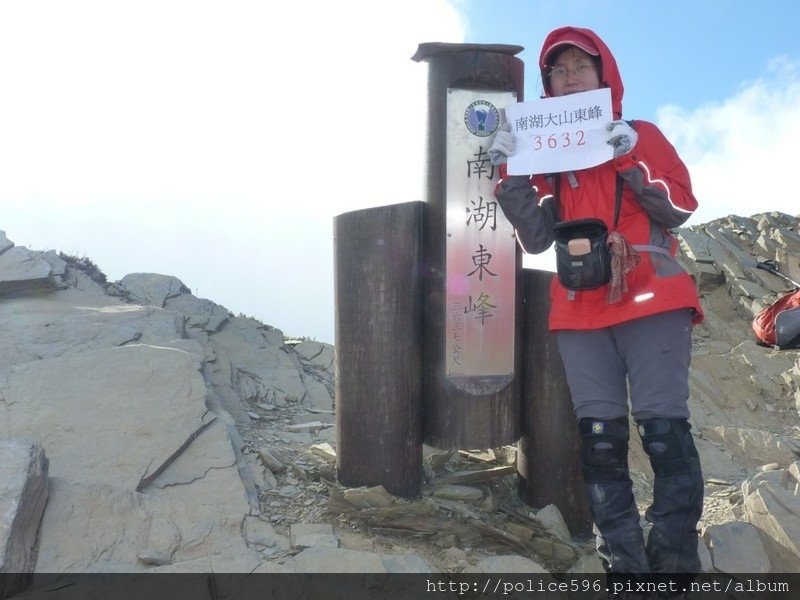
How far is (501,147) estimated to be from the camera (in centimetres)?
369

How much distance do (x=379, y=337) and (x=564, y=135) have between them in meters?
1.62

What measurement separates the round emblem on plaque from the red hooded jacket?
44cm

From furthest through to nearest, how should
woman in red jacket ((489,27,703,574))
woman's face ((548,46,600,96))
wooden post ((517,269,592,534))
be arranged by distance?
wooden post ((517,269,592,534)) < woman's face ((548,46,600,96)) < woman in red jacket ((489,27,703,574))

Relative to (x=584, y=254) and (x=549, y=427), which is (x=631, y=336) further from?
(x=549, y=427)

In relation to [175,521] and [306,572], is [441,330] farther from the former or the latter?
[175,521]

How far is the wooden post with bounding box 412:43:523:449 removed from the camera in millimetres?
4109

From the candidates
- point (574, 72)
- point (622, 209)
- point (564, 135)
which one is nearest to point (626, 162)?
point (622, 209)

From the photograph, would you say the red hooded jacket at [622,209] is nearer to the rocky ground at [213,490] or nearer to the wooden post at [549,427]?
the wooden post at [549,427]

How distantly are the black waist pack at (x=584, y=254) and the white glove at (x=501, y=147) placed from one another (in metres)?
0.56

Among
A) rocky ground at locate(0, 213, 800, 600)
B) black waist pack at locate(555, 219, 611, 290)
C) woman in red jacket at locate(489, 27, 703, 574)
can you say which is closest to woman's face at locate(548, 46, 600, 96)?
woman in red jacket at locate(489, 27, 703, 574)

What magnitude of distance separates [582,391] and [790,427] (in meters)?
9.07

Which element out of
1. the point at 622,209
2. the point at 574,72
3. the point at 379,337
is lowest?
the point at 379,337

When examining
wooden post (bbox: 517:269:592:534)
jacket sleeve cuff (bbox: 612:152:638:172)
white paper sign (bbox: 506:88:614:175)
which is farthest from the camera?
wooden post (bbox: 517:269:592:534)

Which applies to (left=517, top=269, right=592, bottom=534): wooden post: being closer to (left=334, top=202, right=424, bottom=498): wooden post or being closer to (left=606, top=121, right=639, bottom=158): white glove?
(left=334, top=202, right=424, bottom=498): wooden post
